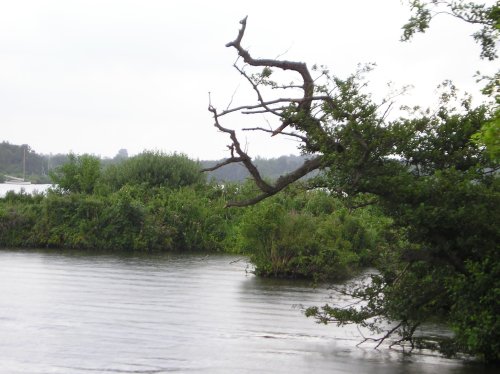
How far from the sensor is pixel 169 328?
568 inches

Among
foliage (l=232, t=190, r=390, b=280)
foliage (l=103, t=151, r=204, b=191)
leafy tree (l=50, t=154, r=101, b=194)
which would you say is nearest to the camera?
foliage (l=232, t=190, r=390, b=280)

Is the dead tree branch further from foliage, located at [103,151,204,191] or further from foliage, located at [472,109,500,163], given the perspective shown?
foliage, located at [103,151,204,191]

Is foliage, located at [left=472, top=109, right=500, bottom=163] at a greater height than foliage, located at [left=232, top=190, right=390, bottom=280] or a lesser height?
greater

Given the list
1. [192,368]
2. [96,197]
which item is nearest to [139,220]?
[96,197]

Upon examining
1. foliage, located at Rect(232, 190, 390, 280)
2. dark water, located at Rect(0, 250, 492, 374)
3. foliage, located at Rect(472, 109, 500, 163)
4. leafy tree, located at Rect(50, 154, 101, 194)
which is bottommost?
dark water, located at Rect(0, 250, 492, 374)

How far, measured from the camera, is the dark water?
1173 cm

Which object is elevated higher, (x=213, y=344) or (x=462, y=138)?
(x=462, y=138)

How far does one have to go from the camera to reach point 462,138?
468 inches

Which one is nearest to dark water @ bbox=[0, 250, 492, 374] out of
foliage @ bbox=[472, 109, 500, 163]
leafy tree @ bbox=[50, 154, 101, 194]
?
foliage @ bbox=[472, 109, 500, 163]

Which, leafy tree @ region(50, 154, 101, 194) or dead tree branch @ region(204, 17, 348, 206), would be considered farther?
leafy tree @ region(50, 154, 101, 194)

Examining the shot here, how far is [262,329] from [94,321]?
123 inches

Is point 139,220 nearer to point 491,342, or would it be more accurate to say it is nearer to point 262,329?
point 262,329

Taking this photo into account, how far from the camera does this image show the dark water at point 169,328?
11734mm

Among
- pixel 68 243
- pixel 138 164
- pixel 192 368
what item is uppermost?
pixel 138 164
